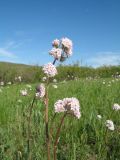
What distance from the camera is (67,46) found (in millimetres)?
2787

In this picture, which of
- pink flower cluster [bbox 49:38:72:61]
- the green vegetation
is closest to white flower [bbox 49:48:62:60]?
pink flower cluster [bbox 49:38:72:61]

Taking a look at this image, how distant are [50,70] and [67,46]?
231mm

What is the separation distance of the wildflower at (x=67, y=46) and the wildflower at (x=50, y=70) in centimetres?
16

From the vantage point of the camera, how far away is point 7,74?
2552 centimetres

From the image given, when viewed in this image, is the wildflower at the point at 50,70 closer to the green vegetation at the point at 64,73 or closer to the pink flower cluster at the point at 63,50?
the pink flower cluster at the point at 63,50

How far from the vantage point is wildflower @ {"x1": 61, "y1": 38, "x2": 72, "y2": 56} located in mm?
2787

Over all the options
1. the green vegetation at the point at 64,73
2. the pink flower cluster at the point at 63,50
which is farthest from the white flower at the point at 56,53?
the green vegetation at the point at 64,73

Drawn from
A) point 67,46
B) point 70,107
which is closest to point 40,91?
point 67,46

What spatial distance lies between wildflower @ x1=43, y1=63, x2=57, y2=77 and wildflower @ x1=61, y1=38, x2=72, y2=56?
0.52 ft

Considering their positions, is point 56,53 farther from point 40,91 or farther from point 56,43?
point 40,91

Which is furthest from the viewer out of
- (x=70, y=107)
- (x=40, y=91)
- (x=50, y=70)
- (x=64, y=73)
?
(x=64, y=73)

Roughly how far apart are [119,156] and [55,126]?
51.9 inches

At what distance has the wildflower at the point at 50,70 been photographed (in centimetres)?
274

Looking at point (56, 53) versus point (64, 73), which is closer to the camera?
point (56, 53)
